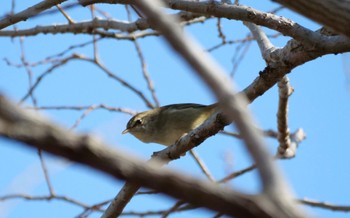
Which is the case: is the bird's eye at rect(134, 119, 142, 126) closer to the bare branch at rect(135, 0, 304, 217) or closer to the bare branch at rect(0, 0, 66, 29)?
the bare branch at rect(0, 0, 66, 29)

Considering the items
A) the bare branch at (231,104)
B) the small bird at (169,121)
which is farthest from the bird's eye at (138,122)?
the bare branch at (231,104)

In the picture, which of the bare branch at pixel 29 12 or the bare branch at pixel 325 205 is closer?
the bare branch at pixel 29 12

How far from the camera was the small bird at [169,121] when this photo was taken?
21.1 feet

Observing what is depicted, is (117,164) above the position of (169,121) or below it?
below

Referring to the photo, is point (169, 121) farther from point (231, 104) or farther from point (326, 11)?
point (231, 104)

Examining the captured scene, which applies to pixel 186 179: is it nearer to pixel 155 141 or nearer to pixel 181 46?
pixel 181 46

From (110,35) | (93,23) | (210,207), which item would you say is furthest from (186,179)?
(110,35)

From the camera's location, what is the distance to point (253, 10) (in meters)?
3.38

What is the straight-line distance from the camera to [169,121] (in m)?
6.64

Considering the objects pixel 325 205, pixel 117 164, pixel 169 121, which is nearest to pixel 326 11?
pixel 117 164

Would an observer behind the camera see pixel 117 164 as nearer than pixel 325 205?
Yes

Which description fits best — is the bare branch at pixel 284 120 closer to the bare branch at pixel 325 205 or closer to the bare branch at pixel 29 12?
the bare branch at pixel 325 205

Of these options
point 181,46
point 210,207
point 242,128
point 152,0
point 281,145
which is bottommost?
point 210,207

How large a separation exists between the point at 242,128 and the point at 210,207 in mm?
189
